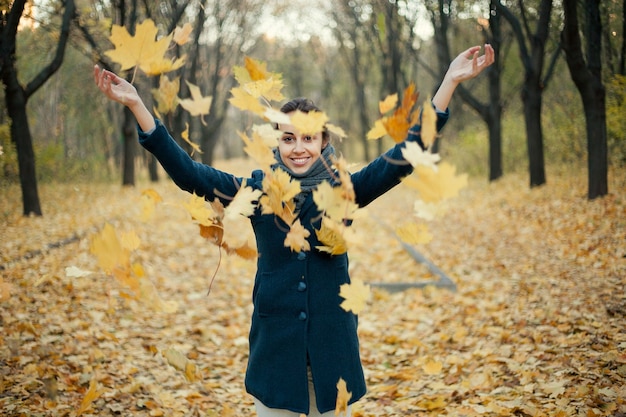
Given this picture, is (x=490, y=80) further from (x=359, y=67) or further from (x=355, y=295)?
(x=355, y=295)

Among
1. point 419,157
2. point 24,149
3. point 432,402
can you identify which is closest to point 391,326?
point 432,402

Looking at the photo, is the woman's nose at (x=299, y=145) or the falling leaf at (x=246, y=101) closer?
the falling leaf at (x=246, y=101)

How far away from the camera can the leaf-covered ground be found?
350 cm

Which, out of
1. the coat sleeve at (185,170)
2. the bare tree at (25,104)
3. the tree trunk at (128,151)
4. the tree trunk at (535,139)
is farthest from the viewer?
the tree trunk at (128,151)

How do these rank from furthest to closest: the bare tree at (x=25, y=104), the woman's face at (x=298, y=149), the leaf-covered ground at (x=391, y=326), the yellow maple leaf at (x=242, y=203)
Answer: the bare tree at (x=25, y=104) < the leaf-covered ground at (x=391, y=326) < the woman's face at (x=298, y=149) < the yellow maple leaf at (x=242, y=203)

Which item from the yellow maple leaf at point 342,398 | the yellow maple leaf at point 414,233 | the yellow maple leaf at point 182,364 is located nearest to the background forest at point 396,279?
the yellow maple leaf at point 182,364

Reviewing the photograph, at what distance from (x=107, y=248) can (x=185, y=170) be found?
1.42 ft

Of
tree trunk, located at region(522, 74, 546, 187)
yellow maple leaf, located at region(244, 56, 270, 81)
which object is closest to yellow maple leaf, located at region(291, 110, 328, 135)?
yellow maple leaf, located at region(244, 56, 270, 81)

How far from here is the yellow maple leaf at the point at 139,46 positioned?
1.80 m

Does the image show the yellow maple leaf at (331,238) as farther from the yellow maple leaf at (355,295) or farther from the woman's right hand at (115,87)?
the woman's right hand at (115,87)

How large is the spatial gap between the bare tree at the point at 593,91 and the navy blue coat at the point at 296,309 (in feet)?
25.0

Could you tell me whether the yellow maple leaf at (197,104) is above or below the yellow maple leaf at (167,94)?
below

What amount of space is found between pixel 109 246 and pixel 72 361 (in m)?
2.77

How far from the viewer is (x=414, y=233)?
71.7 inches
